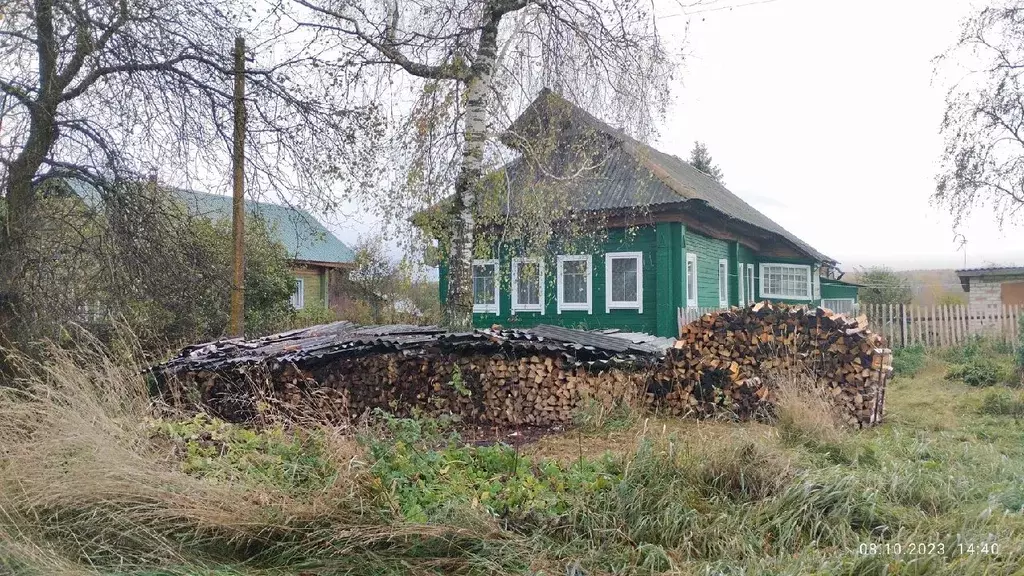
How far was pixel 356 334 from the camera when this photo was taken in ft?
26.6

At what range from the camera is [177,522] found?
3.54 meters

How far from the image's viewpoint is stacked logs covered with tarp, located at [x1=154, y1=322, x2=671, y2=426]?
22.4ft

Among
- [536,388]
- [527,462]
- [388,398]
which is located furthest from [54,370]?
[536,388]

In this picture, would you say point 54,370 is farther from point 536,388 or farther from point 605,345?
point 605,345

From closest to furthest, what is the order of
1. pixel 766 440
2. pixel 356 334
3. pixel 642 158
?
pixel 766 440, pixel 356 334, pixel 642 158

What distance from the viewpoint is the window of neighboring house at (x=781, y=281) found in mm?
20141

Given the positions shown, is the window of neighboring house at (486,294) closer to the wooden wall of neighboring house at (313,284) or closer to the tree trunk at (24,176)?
the tree trunk at (24,176)

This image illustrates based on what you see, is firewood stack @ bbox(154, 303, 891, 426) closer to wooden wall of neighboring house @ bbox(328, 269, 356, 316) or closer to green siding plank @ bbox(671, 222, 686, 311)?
green siding plank @ bbox(671, 222, 686, 311)

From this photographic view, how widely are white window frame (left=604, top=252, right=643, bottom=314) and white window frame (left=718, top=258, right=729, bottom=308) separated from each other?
406 centimetres

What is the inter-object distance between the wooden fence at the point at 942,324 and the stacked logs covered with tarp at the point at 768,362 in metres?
8.98

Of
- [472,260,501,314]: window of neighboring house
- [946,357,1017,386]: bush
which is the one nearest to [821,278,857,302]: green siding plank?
[946,357,1017,386]: bush

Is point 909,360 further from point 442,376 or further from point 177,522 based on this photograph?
point 177,522

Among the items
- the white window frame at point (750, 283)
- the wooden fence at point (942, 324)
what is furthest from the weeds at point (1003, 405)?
the white window frame at point (750, 283)

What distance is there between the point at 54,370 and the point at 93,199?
3318 millimetres
